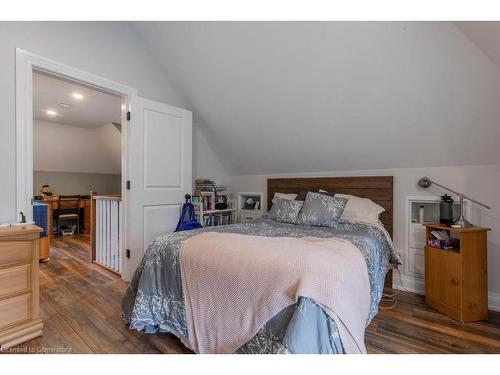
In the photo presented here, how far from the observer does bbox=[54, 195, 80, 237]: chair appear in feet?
16.8

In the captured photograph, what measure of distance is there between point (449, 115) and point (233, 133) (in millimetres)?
2277

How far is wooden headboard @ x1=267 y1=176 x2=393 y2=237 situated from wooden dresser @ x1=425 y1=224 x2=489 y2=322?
2.13ft

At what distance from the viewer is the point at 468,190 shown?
2340mm

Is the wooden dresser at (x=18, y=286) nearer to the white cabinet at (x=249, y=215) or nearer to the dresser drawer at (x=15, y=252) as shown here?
the dresser drawer at (x=15, y=252)

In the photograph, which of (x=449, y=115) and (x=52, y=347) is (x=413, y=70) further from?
(x=52, y=347)

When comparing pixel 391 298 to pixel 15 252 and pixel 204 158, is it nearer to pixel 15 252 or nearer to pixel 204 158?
pixel 204 158

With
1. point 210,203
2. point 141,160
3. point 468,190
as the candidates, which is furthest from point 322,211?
point 141,160

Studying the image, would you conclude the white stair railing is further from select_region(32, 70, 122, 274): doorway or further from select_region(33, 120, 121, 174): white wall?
select_region(33, 120, 121, 174): white wall

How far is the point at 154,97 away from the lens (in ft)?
9.61

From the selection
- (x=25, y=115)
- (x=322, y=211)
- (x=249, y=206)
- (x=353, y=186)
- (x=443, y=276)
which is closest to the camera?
(x=25, y=115)

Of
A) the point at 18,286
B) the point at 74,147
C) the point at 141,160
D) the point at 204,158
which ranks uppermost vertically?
the point at 74,147

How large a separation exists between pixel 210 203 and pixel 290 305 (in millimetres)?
2529

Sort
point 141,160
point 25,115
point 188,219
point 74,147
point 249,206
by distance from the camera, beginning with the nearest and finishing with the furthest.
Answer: point 25,115 → point 141,160 → point 188,219 → point 249,206 → point 74,147

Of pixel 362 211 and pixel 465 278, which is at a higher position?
pixel 362 211
